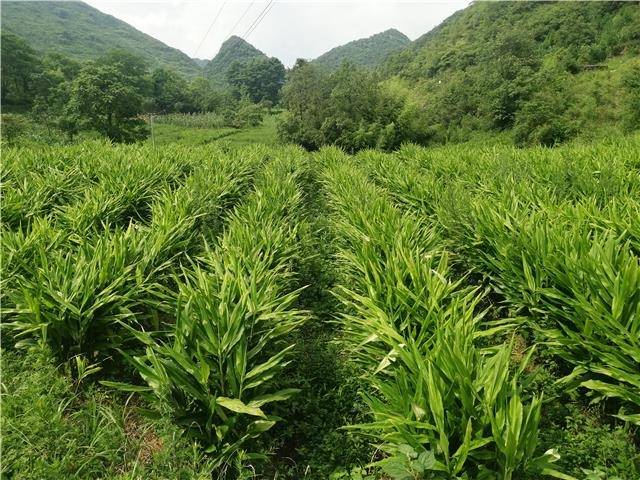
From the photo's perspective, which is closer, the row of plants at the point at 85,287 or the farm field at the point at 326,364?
the farm field at the point at 326,364

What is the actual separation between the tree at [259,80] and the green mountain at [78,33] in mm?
25243

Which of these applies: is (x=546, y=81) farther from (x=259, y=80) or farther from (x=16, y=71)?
(x=259, y=80)

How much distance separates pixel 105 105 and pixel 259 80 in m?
51.8

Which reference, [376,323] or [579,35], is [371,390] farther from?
[579,35]

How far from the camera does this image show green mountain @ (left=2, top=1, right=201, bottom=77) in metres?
80.6

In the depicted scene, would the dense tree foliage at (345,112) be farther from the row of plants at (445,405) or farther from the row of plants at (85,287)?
the row of plants at (445,405)

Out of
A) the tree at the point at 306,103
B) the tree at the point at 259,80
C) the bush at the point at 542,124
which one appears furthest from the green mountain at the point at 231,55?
the bush at the point at 542,124

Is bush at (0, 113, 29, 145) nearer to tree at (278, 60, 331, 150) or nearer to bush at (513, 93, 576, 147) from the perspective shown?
tree at (278, 60, 331, 150)

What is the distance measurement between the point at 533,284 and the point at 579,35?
139 ft

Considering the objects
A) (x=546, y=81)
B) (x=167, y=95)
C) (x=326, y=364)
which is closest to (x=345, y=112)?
(x=546, y=81)

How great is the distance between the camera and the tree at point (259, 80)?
243ft

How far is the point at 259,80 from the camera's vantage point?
75.6 metres

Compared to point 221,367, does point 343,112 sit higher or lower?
higher

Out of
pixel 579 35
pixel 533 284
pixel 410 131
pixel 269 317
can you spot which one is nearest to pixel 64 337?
pixel 269 317
